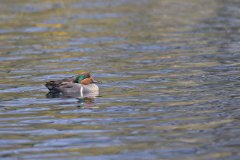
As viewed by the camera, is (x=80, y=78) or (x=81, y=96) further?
(x=80, y=78)

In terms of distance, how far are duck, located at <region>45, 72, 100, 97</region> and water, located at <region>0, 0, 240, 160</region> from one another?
0.24 metres

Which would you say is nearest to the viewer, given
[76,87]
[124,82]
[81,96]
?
[81,96]

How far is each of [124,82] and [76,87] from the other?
4.64ft

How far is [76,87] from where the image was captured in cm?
1634

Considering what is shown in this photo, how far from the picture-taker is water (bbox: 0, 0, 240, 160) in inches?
458

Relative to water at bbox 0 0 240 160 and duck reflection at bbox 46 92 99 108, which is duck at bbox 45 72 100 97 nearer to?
duck reflection at bbox 46 92 99 108

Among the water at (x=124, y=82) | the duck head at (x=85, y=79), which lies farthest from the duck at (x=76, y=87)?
the water at (x=124, y=82)

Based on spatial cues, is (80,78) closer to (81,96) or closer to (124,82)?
(81,96)

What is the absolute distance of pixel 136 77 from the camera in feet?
59.0

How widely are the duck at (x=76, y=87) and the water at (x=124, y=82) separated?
0.24 metres

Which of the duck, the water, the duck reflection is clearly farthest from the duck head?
the water

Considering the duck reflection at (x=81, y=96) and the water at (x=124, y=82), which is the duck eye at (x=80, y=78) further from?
the water at (x=124, y=82)

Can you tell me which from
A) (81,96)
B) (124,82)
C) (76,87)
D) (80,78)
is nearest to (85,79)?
(80,78)

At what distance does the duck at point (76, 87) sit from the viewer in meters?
16.2
